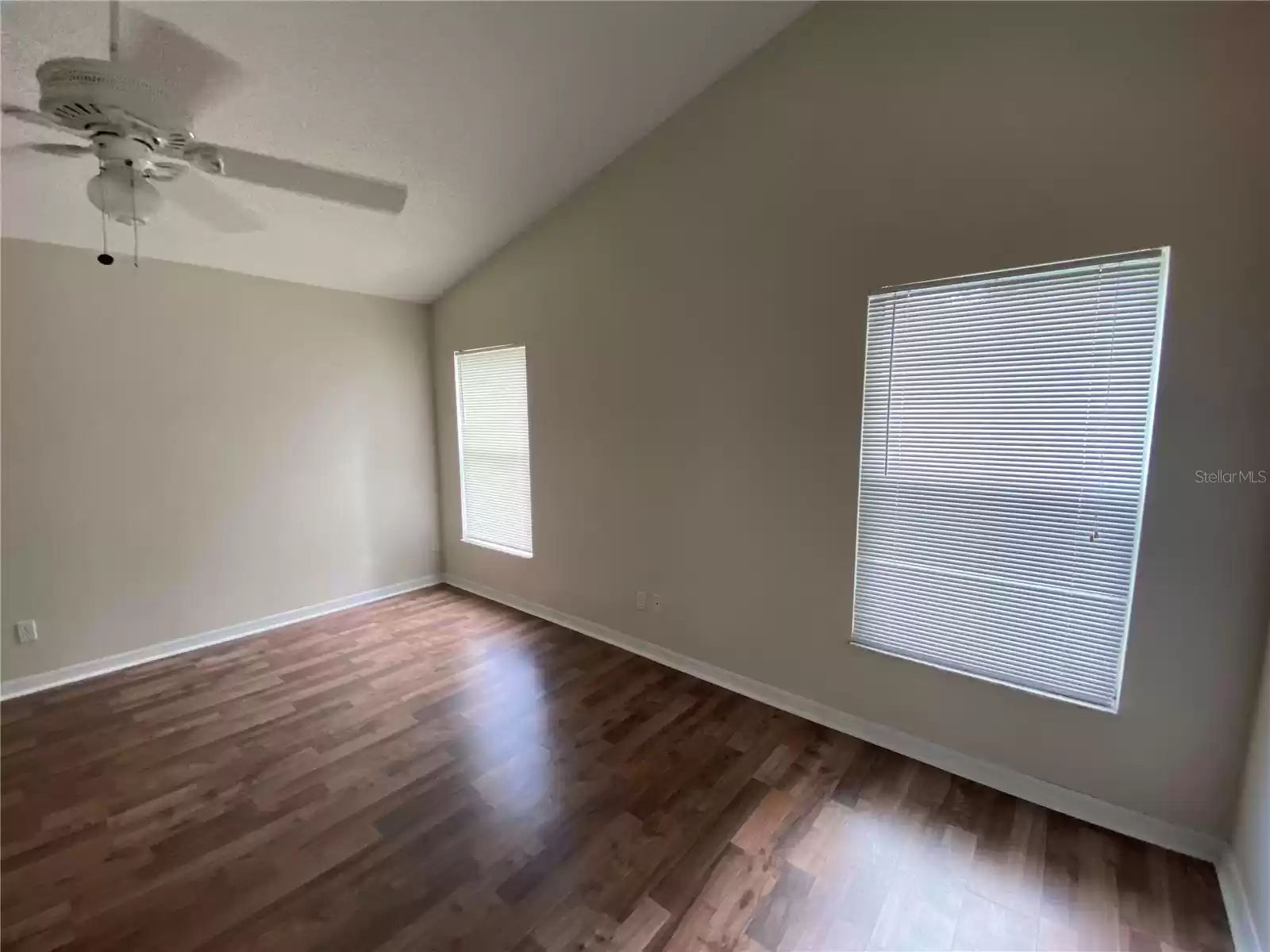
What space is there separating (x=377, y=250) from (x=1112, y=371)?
3.82m

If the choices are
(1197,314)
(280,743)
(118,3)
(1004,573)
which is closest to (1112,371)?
(1197,314)

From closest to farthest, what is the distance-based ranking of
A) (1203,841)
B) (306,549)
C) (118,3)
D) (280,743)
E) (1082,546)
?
(118,3), (1203,841), (1082,546), (280,743), (306,549)

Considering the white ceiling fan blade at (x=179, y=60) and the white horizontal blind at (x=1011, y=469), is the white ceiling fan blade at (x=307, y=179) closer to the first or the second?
the white ceiling fan blade at (x=179, y=60)

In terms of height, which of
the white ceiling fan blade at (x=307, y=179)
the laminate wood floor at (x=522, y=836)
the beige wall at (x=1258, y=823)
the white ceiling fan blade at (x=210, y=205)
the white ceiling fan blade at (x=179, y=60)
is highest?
the white ceiling fan blade at (x=179, y=60)

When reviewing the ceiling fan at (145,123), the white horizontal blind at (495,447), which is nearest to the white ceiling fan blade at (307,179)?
the ceiling fan at (145,123)

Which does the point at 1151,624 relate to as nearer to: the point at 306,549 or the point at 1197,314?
the point at 1197,314

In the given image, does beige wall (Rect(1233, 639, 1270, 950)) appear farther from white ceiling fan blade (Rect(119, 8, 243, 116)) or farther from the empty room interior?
white ceiling fan blade (Rect(119, 8, 243, 116))

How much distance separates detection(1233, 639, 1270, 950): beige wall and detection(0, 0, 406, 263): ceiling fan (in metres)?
3.34

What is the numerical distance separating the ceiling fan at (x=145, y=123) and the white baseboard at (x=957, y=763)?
106 inches

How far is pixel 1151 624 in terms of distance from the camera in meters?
1.86

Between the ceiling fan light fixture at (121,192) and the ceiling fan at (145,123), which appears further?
the ceiling fan light fixture at (121,192)

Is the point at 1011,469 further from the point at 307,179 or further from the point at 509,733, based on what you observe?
the point at 307,179

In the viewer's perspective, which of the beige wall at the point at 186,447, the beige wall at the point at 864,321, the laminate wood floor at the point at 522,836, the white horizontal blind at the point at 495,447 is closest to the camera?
the laminate wood floor at the point at 522,836

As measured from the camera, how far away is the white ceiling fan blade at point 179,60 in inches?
68.7
